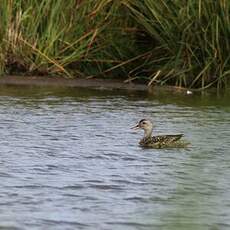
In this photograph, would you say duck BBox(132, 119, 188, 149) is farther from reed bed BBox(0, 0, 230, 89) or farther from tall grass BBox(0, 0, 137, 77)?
tall grass BBox(0, 0, 137, 77)

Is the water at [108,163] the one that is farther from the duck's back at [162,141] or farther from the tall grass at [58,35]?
the tall grass at [58,35]

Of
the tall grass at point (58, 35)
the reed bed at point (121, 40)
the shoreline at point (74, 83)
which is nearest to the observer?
the reed bed at point (121, 40)

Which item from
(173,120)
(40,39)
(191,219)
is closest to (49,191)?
(191,219)

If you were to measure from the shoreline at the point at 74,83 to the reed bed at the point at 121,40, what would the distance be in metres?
0.12

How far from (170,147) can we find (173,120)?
1.80m

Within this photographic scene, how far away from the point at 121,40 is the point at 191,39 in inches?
46.8

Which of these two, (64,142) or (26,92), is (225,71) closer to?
(26,92)

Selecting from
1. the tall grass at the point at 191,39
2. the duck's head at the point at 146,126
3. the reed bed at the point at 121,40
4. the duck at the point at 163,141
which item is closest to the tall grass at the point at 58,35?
the reed bed at the point at 121,40

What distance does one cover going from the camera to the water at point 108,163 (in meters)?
7.25

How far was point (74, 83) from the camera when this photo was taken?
15.2 meters

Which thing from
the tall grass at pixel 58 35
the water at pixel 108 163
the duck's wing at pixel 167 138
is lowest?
the water at pixel 108 163

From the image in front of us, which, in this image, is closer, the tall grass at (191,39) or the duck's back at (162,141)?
the duck's back at (162,141)

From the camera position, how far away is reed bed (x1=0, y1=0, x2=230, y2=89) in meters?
14.7

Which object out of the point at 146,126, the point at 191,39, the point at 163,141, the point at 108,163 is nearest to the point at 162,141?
the point at 163,141
